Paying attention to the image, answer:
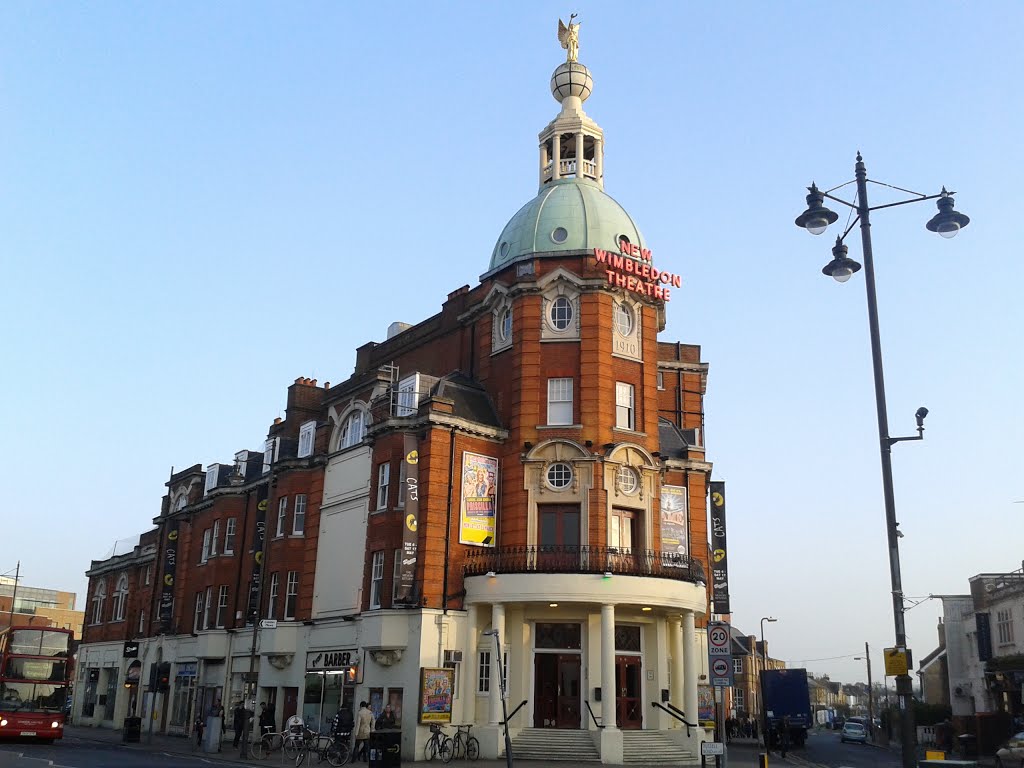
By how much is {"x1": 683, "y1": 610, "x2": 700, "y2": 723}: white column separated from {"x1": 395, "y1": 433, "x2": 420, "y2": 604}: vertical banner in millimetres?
9757

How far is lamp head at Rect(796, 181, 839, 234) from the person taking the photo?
54.3 feet

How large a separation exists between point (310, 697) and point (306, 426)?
41.1ft

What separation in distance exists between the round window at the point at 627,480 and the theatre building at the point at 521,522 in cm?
8

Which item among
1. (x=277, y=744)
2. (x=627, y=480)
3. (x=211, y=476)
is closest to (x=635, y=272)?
(x=627, y=480)

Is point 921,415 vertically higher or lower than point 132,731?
higher

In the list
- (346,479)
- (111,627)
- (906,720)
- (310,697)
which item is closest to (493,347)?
(346,479)

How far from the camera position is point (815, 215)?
16547mm

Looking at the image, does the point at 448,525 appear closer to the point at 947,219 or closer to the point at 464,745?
the point at 464,745

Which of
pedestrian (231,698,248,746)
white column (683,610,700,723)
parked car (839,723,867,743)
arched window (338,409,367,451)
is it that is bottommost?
parked car (839,723,867,743)

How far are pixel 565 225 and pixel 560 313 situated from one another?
3850 millimetres

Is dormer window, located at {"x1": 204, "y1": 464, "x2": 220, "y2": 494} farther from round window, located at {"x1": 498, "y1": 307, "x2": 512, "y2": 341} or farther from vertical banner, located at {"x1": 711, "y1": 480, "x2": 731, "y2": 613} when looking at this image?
vertical banner, located at {"x1": 711, "y1": 480, "x2": 731, "y2": 613}

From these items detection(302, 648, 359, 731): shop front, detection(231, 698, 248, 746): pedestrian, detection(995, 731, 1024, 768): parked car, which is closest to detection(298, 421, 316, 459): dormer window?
detection(302, 648, 359, 731): shop front

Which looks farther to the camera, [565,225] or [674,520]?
[674,520]

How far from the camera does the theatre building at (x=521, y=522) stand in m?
33.0
